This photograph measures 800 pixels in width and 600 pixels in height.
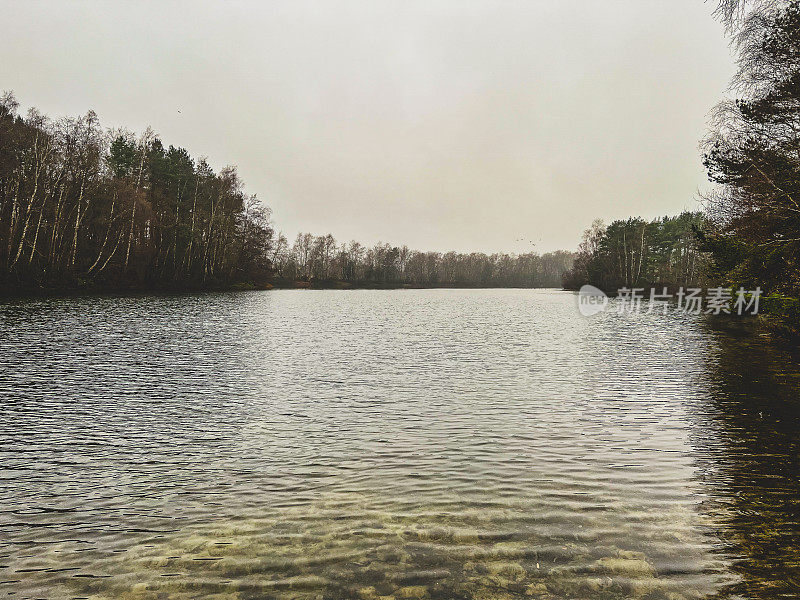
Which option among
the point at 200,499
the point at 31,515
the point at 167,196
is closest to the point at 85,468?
the point at 31,515

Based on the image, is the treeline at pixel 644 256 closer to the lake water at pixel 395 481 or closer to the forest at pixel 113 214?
the forest at pixel 113 214

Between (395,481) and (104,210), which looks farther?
(104,210)

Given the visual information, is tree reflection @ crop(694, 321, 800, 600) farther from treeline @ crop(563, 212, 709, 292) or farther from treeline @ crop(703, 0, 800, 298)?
treeline @ crop(563, 212, 709, 292)

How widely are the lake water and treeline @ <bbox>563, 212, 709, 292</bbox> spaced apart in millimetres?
91330

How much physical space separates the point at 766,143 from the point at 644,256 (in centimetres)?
9249

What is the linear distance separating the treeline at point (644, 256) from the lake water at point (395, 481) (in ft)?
300

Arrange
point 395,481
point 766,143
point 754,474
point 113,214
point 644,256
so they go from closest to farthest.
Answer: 1. point 395,481
2. point 754,474
3. point 766,143
4. point 113,214
5. point 644,256

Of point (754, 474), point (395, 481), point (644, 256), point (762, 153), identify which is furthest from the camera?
point (644, 256)

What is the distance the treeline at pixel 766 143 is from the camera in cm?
1486

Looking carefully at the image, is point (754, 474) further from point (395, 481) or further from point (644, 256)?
point (644, 256)

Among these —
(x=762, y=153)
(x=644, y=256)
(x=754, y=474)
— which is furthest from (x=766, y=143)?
(x=644, y=256)

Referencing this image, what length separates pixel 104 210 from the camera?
195ft

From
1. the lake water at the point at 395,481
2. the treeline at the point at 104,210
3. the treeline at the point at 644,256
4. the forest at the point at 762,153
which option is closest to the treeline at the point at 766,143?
the forest at the point at 762,153

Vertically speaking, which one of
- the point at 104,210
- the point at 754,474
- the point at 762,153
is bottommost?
the point at 754,474
